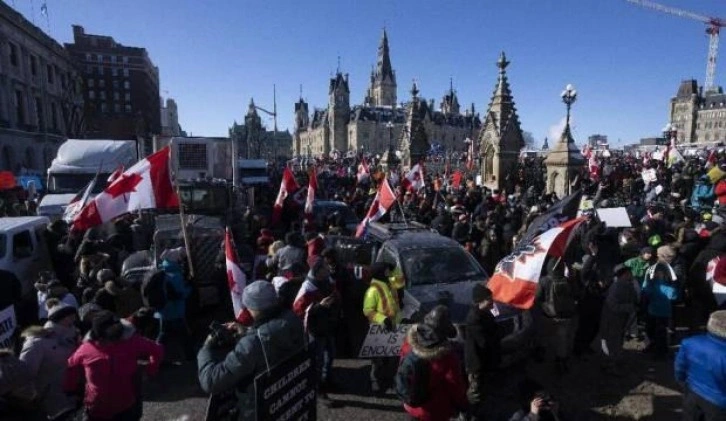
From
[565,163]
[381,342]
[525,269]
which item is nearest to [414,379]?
[381,342]

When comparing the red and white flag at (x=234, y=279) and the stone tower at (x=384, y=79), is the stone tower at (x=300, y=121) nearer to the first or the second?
the stone tower at (x=384, y=79)

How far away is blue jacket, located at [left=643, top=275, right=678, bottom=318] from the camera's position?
639 centimetres

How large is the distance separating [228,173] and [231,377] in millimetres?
15244

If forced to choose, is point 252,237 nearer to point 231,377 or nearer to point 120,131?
point 231,377

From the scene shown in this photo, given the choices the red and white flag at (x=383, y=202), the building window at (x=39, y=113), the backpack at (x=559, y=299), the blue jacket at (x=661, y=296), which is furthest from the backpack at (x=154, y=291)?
the building window at (x=39, y=113)

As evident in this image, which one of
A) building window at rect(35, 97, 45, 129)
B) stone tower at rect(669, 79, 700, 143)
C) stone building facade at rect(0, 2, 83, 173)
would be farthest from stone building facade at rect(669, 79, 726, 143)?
building window at rect(35, 97, 45, 129)

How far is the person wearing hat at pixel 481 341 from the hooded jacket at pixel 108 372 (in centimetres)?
301

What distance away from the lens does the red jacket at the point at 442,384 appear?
354 cm

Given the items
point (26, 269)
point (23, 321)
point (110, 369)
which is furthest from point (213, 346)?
point (26, 269)

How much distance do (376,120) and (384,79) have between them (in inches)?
650

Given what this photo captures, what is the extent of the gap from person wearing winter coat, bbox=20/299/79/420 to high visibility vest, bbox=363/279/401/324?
Result: 3.16 m

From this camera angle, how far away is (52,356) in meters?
4.08

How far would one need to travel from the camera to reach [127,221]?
1112 centimetres

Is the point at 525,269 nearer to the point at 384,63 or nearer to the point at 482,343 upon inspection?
the point at 482,343
